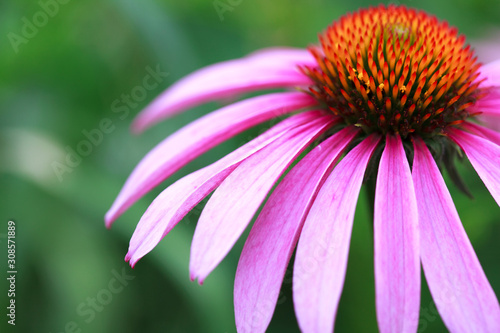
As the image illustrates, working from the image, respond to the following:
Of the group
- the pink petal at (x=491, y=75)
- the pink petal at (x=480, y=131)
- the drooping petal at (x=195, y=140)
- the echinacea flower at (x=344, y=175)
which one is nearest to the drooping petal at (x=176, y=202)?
the echinacea flower at (x=344, y=175)

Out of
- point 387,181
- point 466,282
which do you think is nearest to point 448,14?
point 387,181

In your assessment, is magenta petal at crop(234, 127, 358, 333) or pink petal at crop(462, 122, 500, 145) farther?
pink petal at crop(462, 122, 500, 145)

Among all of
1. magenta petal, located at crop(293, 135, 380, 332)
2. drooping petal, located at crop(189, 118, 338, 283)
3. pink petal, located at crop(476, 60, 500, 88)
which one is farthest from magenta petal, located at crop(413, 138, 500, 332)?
pink petal, located at crop(476, 60, 500, 88)

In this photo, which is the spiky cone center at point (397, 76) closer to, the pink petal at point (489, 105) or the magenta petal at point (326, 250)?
the pink petal at point (489, 105)

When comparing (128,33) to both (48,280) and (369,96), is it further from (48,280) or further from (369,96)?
(369,96)

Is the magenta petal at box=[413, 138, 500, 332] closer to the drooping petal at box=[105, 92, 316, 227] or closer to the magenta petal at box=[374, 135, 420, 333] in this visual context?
the magenta petal at box=[374, 135, 420, 333]

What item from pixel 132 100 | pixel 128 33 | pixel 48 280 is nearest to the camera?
pixel 48 280

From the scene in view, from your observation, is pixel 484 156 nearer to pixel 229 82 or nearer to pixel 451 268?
pixel 451 268
